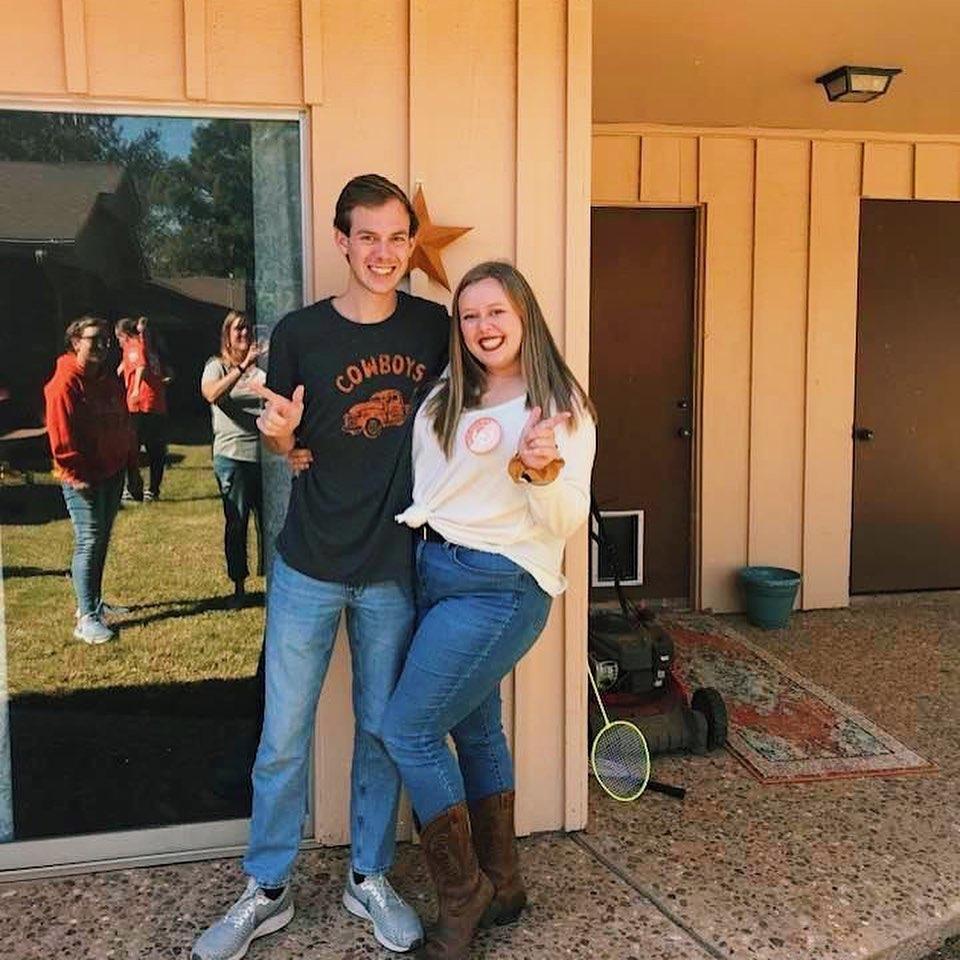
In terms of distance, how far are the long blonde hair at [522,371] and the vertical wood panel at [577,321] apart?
0.59 m

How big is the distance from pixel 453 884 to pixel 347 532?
872 millimetres

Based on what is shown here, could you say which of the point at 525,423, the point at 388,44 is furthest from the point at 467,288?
the point at 388,44

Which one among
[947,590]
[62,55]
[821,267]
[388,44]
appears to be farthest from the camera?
[947,590]

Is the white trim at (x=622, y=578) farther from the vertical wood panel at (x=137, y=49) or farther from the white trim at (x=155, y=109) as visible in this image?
the vertical wood panel at (x=137, y=49)

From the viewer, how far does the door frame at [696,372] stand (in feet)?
16.8

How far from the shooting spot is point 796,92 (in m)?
4.46

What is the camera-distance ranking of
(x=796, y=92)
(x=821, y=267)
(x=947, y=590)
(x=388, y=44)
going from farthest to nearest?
(x=947, y=590)
(x=821, y=267)
(x=796, y=92)
(x=388, y=44)

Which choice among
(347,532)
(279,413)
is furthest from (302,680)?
(279,413)

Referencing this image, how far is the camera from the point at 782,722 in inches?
152

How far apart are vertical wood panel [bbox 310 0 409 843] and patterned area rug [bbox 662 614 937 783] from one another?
2233 millimetres

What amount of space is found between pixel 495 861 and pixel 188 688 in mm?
1006

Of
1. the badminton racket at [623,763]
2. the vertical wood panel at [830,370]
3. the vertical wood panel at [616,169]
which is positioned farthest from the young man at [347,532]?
the vertical wood panel at [830,370]

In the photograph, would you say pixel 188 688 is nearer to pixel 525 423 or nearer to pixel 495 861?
pixel 495 861

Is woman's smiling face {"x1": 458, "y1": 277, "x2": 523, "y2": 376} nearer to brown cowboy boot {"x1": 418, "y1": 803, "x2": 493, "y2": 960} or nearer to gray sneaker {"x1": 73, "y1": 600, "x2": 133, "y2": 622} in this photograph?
brown cowboy boot {"x1": 418, "y1": 803, "x2": 493, "y2": 960}
